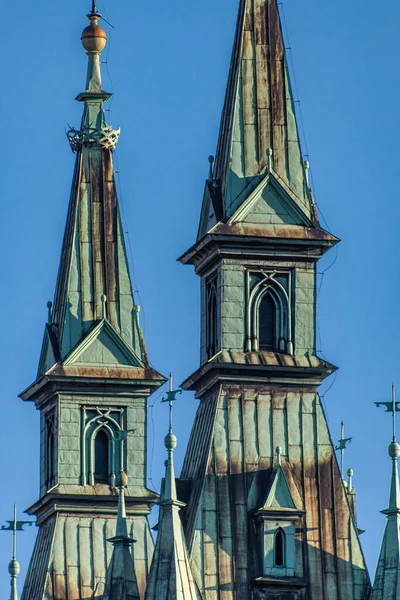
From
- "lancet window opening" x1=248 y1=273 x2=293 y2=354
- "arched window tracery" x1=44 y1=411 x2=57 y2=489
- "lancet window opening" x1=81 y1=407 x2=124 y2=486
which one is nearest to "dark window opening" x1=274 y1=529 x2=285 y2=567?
"lancet window opening" x1=248 y1=273 x2=293 y2=354

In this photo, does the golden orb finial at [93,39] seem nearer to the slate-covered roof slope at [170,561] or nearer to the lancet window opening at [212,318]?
the lancet window opening at [212,318]

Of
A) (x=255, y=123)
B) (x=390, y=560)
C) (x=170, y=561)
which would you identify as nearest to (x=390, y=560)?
(x=390, y=560)

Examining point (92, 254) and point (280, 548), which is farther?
point (92, 254)

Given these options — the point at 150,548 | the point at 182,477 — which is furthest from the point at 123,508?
the point at 150,548

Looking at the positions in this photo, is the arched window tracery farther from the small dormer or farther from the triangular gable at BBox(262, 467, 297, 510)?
the small dormer

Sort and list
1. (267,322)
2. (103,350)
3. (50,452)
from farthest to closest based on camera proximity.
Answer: (50,452), (103,350), (267,322)

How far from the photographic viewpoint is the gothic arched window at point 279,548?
103m

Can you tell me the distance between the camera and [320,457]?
10500 cm

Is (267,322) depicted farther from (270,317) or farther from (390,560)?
(390,560)

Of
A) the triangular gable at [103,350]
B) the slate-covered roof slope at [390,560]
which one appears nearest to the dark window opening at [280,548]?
the slate-covered roof slope at [390,560]

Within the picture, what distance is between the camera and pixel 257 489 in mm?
104000

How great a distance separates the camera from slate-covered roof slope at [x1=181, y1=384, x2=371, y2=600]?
103 m

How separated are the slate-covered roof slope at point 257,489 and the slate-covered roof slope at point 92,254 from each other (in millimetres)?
8686

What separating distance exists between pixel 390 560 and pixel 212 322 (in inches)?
339
